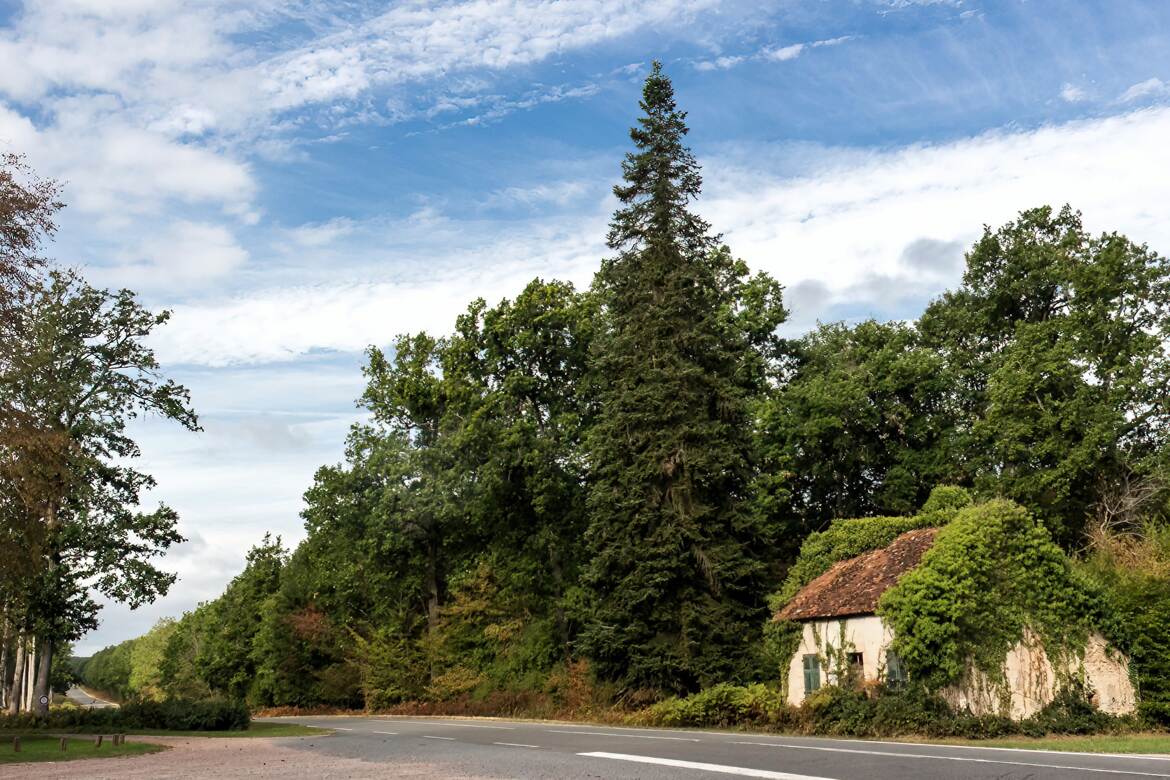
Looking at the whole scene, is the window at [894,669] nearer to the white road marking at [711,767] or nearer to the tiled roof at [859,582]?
the tiled roof at [859,582]

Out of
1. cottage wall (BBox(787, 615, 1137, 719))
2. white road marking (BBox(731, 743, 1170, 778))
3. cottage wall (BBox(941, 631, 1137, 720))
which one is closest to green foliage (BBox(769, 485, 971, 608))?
cottage wall (BBox(787, 615, 1137, 719))

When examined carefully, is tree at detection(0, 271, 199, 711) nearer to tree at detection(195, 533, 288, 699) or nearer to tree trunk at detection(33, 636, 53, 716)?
tree trunk at detection(33, 636, 53, 716)

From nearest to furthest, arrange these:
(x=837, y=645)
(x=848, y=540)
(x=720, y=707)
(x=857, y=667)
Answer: (x=857, y=667)
(x=837, y=645)
(x=720, y=707)
(x=848, y=540)

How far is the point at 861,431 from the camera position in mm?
43844

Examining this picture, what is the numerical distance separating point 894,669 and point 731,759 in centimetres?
1119

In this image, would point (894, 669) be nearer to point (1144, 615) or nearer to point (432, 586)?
point (1144, 615)

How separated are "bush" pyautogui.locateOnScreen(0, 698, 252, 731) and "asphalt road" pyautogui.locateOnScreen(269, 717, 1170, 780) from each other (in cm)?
1425

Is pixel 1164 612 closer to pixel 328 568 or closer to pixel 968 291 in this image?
pixel 968 291

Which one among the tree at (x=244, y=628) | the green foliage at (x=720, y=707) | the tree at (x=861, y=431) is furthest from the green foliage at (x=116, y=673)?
the green foliage at (x=720, y=707)

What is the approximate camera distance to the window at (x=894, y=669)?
23.5 m

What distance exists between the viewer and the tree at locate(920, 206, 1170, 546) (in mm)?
36969

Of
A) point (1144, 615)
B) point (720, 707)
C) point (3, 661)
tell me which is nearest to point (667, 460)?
point (720, 707)

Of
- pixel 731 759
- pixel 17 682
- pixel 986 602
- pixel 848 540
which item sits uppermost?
pixel 848 540

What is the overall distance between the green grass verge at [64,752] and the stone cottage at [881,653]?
1692 centimetres
